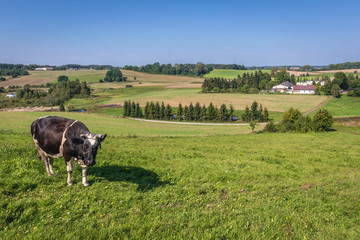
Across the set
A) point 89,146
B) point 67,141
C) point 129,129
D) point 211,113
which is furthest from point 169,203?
point 211,113

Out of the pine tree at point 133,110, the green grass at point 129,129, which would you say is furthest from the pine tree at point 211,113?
the pine tree at point 133,110

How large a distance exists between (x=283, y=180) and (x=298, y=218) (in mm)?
4858

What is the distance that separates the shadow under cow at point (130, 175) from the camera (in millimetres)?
9664

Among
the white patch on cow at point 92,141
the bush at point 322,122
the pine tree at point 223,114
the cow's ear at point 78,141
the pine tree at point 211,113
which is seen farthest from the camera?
the pine tree at point 211,113

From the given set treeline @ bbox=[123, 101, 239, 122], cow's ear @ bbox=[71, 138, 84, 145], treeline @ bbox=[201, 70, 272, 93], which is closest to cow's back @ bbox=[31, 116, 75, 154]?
cow's ear @ bbox=[71, 138, 84, 145]

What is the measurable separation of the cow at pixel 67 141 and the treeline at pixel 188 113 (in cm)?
7887

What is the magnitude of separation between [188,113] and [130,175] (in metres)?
77.8

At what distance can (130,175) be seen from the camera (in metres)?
10.4

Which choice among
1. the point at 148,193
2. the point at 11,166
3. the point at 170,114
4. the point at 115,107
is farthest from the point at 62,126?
the point at 115,107

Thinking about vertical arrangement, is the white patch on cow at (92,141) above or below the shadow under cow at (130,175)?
above

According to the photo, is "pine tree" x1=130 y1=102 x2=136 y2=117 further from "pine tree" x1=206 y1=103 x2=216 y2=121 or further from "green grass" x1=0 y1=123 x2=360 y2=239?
"green grass" x1=0 y1=123 x2=360 y2=239

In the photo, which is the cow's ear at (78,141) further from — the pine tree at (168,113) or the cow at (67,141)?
the pine tree at (168,113)

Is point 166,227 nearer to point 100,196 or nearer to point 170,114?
point 100,196

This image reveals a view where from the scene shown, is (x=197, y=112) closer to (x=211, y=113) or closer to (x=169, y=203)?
(x=211, y=113)
